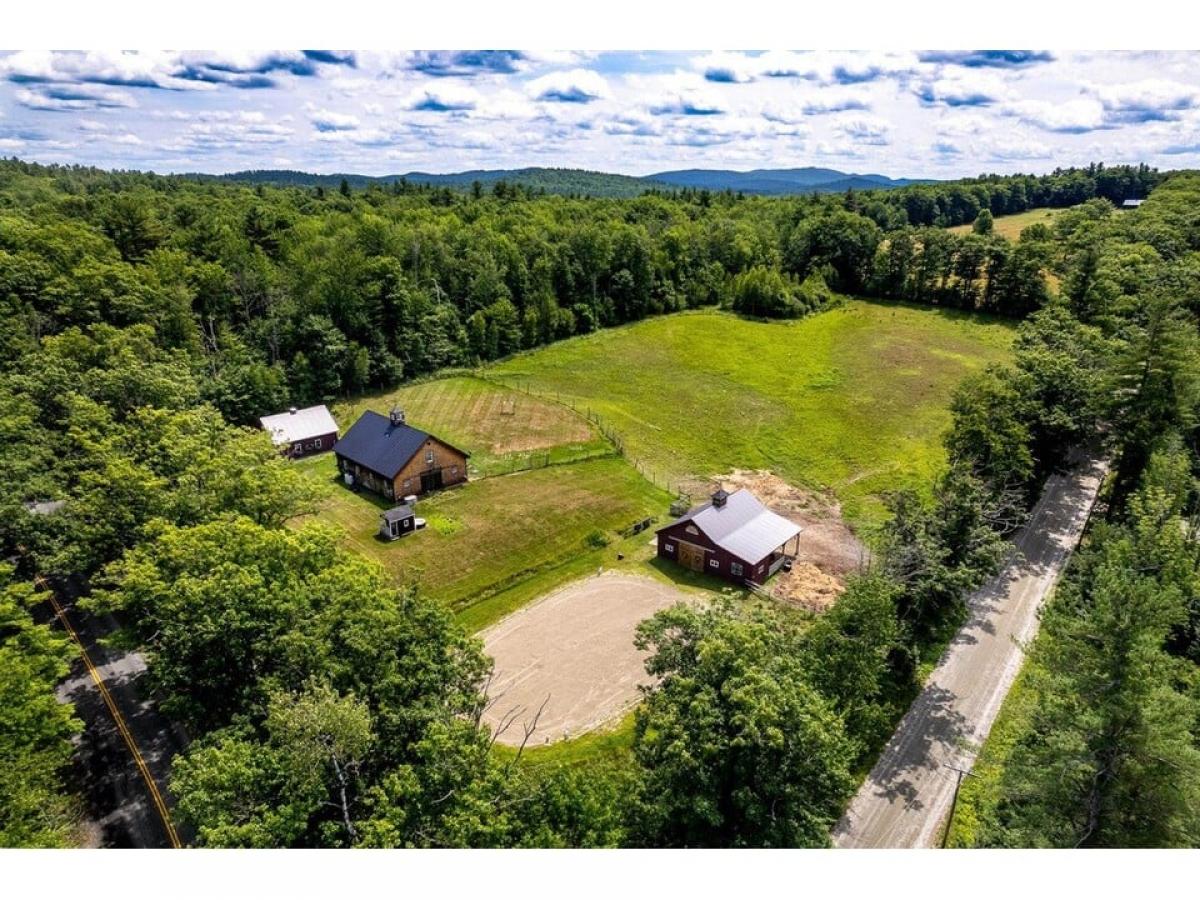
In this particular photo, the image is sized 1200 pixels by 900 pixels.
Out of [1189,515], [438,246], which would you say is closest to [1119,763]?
[1189,515]

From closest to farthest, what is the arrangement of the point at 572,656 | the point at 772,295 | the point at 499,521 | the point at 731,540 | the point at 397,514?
the point at 572,656
the point at 731,540
the point at 397,514
the point at 499,521
the point at 772,295

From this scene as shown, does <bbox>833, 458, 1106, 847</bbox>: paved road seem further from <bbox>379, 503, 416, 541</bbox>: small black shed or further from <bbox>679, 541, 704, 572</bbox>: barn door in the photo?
<bbox>379, 503, 416, 541</bbox>: small black shed

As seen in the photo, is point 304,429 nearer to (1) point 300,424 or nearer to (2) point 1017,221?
(1) point 300,424

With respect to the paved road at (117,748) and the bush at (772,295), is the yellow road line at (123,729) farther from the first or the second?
the bush at (772,295)

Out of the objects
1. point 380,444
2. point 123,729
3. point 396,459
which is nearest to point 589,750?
point 123,729

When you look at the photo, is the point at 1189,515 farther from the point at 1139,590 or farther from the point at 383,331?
the point at 383,331
